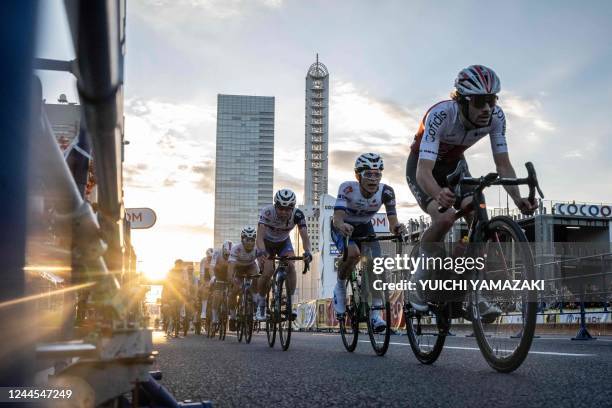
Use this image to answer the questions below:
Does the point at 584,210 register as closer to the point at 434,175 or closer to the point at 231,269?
the point at 231,269

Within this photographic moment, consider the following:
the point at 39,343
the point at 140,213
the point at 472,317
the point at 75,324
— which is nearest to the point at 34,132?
the point at 39,343

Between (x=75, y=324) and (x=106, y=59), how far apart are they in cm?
172

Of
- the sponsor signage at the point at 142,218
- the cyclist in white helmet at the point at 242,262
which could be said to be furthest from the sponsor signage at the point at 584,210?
the cyclist in white helmet at the point at 242,262

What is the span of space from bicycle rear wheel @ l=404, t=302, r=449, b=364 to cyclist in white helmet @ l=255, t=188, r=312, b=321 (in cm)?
384

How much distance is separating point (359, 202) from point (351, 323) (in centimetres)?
145

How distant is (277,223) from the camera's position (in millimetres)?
10570

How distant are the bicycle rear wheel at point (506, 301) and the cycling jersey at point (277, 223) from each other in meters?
5.95

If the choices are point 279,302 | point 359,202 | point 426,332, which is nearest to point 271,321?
point 279,302

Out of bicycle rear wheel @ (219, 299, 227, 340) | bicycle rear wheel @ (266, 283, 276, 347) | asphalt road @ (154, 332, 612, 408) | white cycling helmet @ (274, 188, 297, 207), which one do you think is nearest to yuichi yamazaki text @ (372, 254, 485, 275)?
asphalt road @ (154, 332, 612, 408)

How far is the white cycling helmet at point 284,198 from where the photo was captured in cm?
992

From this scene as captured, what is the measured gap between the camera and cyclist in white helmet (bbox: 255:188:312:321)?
9.99 meters

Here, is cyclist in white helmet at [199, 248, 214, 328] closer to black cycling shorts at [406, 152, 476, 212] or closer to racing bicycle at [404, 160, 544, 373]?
black cycling shorts at [406, 152, 476, 212]

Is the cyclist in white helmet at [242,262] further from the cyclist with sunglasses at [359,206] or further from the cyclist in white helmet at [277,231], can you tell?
the cyclist with sunglasses at [359,206]

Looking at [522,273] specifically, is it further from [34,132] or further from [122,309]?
[34,132]
